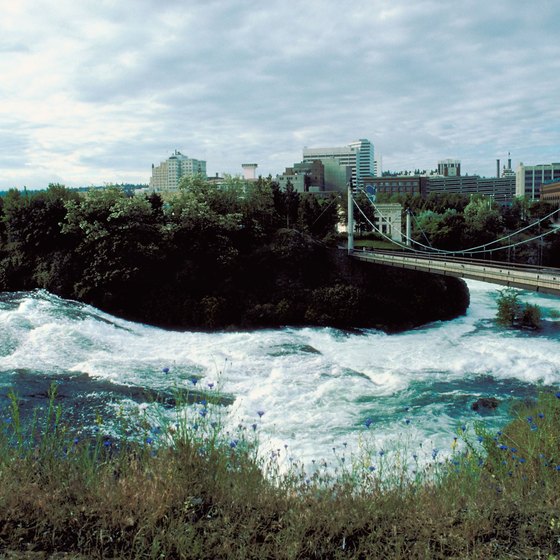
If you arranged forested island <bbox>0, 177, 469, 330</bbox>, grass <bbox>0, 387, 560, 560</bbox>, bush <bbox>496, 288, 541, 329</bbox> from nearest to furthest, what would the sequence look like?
grass <bbox>0, 387, 560, 560</bbox>
forested island <bbox>0, 177, 469, 330</bbox>
bush <bbox>496, 288, 541, 329</bbox>

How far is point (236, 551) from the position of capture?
3.88 meters

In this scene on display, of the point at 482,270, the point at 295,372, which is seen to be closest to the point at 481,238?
the point at 482,270

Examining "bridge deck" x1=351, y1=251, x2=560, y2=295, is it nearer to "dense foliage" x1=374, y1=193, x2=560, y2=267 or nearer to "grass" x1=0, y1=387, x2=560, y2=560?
"grass" x1=0, y1=387, x2=560, y2=560

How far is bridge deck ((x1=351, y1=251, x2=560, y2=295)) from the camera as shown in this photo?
22466 millimetres

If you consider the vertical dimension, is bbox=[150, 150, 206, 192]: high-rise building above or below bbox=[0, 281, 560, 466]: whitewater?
above

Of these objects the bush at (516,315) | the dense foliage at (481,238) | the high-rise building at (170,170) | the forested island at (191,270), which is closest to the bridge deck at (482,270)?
the forested island at (191,270)

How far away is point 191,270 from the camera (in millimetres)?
27547

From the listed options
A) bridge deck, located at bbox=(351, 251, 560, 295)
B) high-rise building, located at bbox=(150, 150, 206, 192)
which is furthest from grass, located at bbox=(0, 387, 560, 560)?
high-rise building, located at bbox=(150, 150, 206, 192)

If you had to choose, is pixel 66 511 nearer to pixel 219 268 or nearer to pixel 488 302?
pixel 219 268

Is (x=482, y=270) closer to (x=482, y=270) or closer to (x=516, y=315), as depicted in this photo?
(x=482, y=270)

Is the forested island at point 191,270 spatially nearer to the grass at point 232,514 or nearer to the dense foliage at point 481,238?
the grass at point 232,514

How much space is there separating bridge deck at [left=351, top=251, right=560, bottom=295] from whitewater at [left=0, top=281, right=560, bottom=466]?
261 centimetres

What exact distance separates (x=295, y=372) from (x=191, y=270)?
12.0m

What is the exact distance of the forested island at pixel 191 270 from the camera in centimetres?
2603
